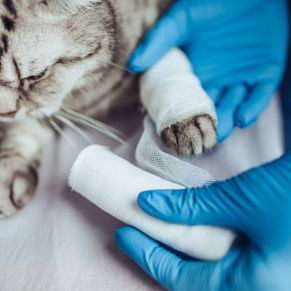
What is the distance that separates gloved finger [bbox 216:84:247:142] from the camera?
859 millimetres

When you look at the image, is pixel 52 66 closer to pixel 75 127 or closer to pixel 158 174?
pixel 75 127

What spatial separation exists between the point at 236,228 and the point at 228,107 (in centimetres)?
31

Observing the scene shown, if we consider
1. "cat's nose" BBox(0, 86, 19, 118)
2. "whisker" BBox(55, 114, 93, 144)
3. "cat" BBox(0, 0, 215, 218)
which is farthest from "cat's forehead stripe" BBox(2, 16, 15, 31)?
"whisker" BBox(55, 114, 93, 144)

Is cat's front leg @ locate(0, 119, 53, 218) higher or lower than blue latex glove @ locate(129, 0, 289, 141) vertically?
lower

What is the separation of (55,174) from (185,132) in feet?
0.94

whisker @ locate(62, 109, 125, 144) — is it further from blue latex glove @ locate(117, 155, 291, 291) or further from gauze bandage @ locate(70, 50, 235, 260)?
blue latex glove @ locate(117, 155, 291, 291)

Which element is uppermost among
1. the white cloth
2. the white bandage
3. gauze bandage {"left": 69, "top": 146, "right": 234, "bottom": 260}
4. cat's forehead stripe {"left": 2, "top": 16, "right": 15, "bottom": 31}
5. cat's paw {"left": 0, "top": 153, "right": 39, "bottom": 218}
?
cat's forehead stripe {"left": 2, "top": 16, "right": 15, "bottom": 31}

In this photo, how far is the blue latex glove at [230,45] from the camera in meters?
0.93

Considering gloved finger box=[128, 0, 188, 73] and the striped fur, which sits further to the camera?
gloved finger box=[128, 0, 188, 73]

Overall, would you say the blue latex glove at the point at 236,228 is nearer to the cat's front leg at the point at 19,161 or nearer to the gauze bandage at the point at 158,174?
the gauze bandage at the point at 158,174

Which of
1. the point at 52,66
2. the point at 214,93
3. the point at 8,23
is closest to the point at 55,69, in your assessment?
the point at 52,66

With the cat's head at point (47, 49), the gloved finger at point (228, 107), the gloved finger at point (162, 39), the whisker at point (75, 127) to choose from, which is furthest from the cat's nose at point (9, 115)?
the gloved finger at point (228, 107)

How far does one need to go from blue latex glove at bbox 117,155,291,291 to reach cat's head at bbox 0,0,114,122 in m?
0.29

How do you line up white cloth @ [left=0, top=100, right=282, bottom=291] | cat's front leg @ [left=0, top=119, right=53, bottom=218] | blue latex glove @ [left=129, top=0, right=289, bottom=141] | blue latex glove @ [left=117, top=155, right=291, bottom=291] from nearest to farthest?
blue latex glove @ [left=117, top=155, right=291, bottom=291], white cloth @ [left=0, top=100, right=282, bottom=291], cat's front leg @ [left=0, top=119, right=53, bottom=218], blue latex glove @ [left=129, top=0, right=289, bottom=141]
